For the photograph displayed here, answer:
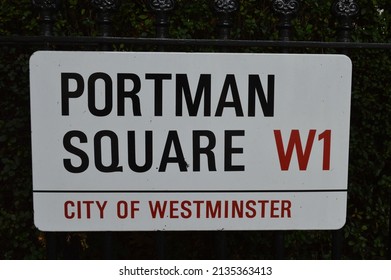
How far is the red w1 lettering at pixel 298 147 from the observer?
2037 millimetres

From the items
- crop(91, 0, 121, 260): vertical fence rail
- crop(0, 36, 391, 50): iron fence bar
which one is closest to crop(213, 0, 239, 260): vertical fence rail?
crop(0, 36, 391, 50): iron fence bar

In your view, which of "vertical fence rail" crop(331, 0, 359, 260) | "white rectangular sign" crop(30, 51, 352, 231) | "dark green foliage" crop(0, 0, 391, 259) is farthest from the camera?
"dark green foliage" crop(0, 0, 391, 259)

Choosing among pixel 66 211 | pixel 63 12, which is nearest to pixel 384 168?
pixel 66 211

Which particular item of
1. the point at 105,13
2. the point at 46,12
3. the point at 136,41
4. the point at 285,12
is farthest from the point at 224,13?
the point at 46,12

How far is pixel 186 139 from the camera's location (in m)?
2.02

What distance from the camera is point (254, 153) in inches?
80.2

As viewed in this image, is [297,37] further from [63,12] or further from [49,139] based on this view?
[49,139]

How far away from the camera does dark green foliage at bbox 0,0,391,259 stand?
2641mm

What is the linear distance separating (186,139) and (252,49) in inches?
37.7

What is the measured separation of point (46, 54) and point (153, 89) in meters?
0.46

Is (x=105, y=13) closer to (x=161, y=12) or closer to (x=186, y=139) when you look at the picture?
(x=161, y=12)

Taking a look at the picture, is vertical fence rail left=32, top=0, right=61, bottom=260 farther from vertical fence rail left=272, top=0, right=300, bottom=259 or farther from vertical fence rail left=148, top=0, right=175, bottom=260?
vertical fence rail left=272, top=0, right=300, bottom=259

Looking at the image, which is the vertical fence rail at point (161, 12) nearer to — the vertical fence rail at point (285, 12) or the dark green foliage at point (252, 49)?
the vertical fence rail at point (285, 12)

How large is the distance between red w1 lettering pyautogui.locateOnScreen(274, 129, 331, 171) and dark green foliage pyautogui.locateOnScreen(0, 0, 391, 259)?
786 millimetres
